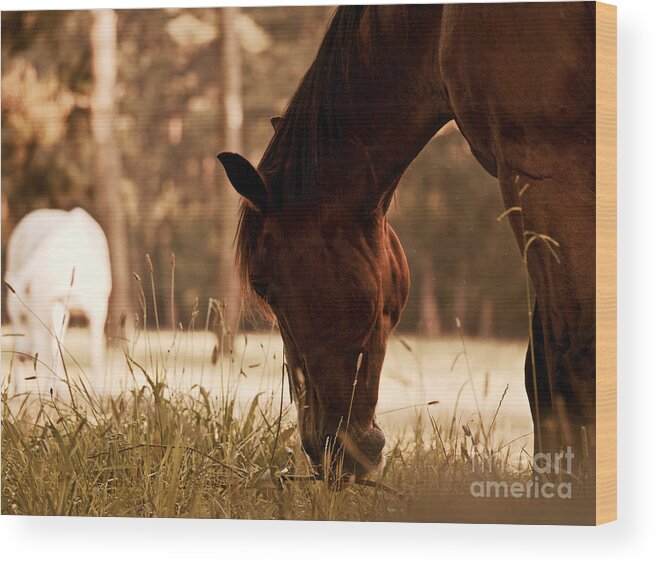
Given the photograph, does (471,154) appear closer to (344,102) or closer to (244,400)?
(344,102)

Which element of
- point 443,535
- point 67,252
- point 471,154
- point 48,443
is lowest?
point 443,535

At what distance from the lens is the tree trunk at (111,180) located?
4938mm

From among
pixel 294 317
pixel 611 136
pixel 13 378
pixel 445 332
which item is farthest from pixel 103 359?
pixel 611 136

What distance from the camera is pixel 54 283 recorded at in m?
4.96

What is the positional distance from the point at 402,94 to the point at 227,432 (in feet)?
4.75

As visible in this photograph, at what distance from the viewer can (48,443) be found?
4945mm

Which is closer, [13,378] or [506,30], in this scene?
[506,30]

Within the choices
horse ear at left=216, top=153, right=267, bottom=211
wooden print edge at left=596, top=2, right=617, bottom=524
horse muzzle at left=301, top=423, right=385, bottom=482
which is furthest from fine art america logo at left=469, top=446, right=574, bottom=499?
horse ear at left=216, top=153, right=267, bottom=211

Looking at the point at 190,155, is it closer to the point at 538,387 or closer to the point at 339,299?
the point at 339,299

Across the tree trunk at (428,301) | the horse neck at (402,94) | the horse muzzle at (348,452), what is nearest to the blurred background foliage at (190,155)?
the tree trunk at (428,301)

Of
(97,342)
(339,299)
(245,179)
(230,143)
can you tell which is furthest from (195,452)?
(230,143)

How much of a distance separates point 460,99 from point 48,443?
6.81 feet

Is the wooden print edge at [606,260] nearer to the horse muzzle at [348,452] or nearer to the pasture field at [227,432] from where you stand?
the pasture field at [227,432]

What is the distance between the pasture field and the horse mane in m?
0.43
